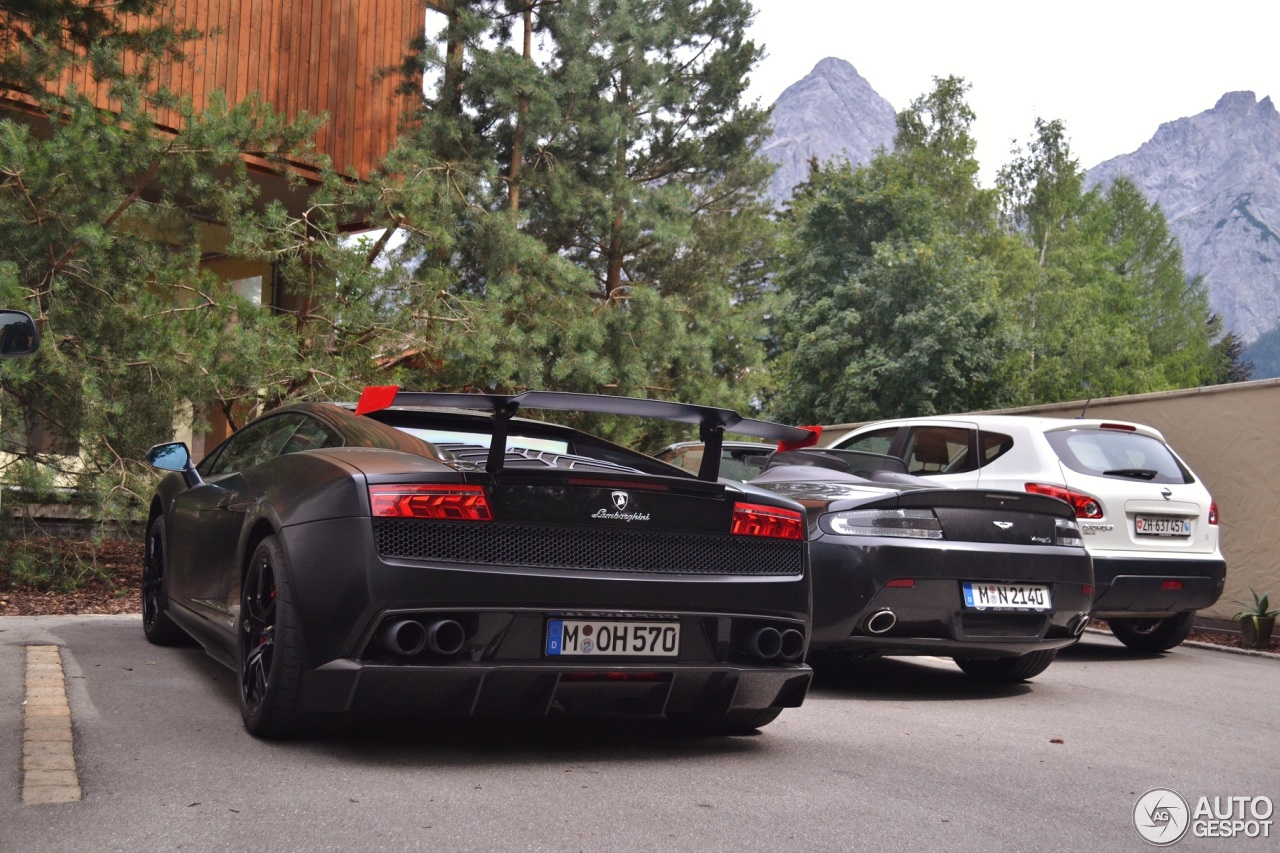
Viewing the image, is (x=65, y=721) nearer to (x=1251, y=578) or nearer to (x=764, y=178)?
(x=1251, y=578)

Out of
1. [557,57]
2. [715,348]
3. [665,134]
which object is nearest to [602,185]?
[557,57]

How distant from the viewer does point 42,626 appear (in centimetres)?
795

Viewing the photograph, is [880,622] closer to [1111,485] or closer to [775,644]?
[775,644]

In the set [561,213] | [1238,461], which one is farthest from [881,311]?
[1238,461]

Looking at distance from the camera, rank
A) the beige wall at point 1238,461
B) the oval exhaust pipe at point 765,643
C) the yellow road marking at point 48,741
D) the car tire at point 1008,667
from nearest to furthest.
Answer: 1. the yellow road marking at point 48,741
2. the oval exhaust pipe at point 765,643
3. the car tire at point 1008,667
4. the beige wall at point 1238,461

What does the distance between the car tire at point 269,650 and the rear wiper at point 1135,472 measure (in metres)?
6.23

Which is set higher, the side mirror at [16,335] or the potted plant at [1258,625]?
the side mirror at [16,335]

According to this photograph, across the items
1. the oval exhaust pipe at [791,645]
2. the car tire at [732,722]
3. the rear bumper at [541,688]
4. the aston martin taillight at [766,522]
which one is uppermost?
the aston martin taillight at [766,522]

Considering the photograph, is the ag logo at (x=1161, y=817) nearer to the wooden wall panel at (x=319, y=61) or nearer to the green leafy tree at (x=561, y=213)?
the green leafy tree at (x=561, y=213)

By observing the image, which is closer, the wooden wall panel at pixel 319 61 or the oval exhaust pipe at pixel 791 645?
the oval exhaust pipe at pixel 791 645

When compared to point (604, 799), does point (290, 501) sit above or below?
above

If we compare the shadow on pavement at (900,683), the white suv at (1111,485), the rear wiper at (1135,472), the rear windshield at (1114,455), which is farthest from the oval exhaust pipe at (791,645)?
the rear wiper at (1135,472)

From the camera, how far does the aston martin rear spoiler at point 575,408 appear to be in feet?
13.8

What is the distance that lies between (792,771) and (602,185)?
16.6 m
